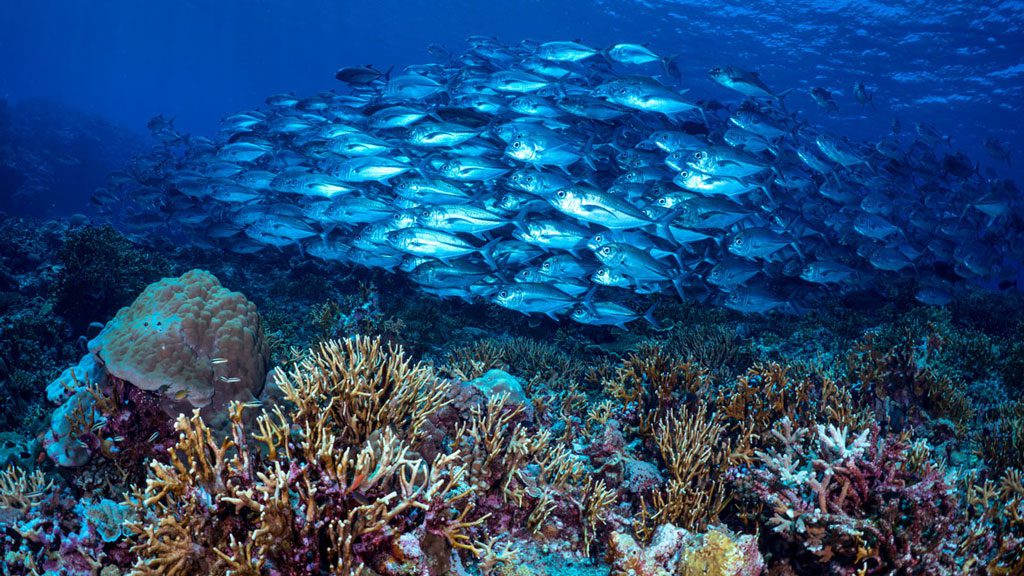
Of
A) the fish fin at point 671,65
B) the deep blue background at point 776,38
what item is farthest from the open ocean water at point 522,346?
the deep blue background at point 776,38

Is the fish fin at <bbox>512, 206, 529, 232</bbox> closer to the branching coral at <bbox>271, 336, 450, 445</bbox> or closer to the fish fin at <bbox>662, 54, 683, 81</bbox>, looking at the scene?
the branching coral at <bbox>271, 336, 450, 445</bbox>

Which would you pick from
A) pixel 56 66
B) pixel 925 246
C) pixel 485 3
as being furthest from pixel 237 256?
pixel 56 66

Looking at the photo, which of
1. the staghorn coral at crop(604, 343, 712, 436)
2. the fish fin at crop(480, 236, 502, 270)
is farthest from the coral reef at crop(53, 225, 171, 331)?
the staghorn coral at crop(604, 343, 712, 436)

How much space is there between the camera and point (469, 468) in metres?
3.08

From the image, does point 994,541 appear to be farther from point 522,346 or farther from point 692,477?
point 522,346

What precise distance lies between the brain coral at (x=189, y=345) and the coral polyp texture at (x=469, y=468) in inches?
0.7

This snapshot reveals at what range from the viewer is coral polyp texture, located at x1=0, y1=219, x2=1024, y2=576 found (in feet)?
6.93

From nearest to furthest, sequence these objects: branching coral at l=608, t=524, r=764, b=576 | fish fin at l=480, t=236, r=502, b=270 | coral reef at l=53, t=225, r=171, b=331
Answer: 1. branching coral at l=608, t=524, r=764, b=576
2. fish fin at l=480, t=236, r=502, b=270
3. coral reef at l=53, t=225, r=171, b=331

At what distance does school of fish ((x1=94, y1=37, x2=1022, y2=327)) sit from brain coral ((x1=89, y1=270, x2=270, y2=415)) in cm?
316

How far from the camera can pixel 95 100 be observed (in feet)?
431

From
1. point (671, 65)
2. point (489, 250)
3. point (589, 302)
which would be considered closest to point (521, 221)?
point (489, 250)

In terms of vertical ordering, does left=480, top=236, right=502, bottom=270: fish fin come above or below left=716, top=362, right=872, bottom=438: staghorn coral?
above

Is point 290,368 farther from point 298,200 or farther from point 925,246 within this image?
point 925,246

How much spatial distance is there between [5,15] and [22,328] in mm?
167478
